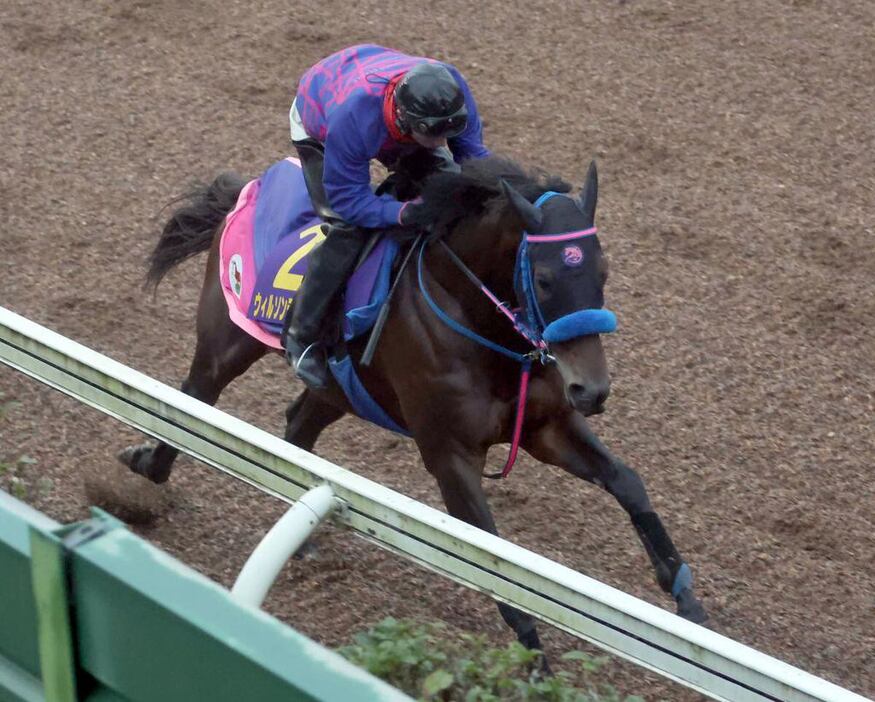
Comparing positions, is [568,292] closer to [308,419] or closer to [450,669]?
[450,669]

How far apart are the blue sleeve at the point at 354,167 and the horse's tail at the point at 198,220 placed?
1.15m

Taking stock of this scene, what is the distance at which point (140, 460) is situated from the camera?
4.96 metres

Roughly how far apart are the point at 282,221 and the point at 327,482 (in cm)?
180

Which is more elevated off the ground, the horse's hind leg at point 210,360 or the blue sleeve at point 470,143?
the blue sleeve at point 470,143

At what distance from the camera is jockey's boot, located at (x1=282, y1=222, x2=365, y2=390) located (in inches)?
167

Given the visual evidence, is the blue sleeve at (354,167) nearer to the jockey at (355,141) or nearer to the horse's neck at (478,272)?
the jockey at (355,141)

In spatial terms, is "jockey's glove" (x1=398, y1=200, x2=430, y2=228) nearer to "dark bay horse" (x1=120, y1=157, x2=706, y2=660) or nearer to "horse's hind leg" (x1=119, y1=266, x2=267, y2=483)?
"dark bay horse" (x1=120, y1=157, x2=706, y2=660)

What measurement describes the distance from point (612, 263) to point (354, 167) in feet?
8.77

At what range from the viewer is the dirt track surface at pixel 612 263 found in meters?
4.67

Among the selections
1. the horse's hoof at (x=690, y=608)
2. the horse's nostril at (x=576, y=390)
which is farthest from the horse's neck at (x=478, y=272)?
the horse's hoof at (x=690, y=608)

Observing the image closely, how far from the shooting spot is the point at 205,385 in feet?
16.4

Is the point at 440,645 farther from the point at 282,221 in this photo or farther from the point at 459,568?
the point at 282,221

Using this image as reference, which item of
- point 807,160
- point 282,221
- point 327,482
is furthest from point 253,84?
point 327,482

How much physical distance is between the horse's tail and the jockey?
782mm
